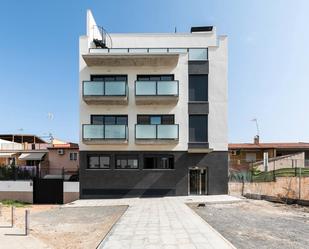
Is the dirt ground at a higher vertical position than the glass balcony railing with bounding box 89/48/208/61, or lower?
lower

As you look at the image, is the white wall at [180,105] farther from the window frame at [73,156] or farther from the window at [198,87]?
the window frame at [73,156]

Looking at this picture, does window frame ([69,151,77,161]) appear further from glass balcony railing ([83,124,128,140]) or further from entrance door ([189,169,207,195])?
entrance door ([189,169,207,195])

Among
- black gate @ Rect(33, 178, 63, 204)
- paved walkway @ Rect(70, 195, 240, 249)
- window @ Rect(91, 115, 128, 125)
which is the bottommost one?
black gate @ Rect(33, 178, 63, 204)

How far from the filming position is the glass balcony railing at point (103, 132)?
1010 inches

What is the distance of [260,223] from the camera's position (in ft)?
48.3

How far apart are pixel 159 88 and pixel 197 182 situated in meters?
8.65

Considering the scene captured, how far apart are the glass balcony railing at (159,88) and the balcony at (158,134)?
2650 millimetres

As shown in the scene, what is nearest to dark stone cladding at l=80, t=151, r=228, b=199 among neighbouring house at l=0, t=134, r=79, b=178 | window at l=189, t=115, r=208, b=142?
window at l=189, t=115, r=208, b=142

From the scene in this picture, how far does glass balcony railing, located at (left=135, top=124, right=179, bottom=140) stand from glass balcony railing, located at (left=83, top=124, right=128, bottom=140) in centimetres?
132

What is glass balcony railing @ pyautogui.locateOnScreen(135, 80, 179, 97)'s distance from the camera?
2559 centimetres

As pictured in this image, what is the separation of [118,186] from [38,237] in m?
14.1

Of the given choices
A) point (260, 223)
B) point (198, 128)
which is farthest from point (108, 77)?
point (260, 223)

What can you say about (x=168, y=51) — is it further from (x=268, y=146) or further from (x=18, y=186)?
(x=268, y=146)

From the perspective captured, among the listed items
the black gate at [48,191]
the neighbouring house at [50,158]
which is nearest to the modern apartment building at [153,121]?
the black gate at [48,191]
